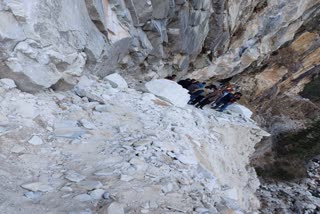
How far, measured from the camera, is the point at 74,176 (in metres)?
4.54

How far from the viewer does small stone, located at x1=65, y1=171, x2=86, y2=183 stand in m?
4.48

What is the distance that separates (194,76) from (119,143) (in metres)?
12.9

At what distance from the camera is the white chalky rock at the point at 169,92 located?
10094 mm

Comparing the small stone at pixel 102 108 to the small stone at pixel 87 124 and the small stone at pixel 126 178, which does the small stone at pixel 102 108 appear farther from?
the small stone at pixel 126 178

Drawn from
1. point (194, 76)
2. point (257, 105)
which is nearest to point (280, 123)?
point (257, 105)

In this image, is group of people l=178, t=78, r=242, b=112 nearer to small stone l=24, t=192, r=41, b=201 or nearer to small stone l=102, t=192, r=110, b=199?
small stone l=102, t=192, r=110, b=199

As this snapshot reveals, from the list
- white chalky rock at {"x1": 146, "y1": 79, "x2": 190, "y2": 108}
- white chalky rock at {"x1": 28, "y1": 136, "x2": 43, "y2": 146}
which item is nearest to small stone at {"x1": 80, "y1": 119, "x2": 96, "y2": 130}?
white chalky rock at {"x1": 28, "y1": 136, "x2": 43, "y2": 146}

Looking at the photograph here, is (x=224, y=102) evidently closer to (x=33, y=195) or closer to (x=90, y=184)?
(x=90, y=184)

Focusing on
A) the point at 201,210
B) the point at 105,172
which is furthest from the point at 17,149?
the point at 201,210

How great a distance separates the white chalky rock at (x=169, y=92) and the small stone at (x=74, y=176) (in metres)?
5.63

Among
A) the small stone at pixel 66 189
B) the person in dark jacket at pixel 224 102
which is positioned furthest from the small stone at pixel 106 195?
the person in dark jacket at pixel 224 102

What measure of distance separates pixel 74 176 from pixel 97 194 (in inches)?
22.0

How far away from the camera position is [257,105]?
76.6ft

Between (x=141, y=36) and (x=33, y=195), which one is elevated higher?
(x=141, y=36)
